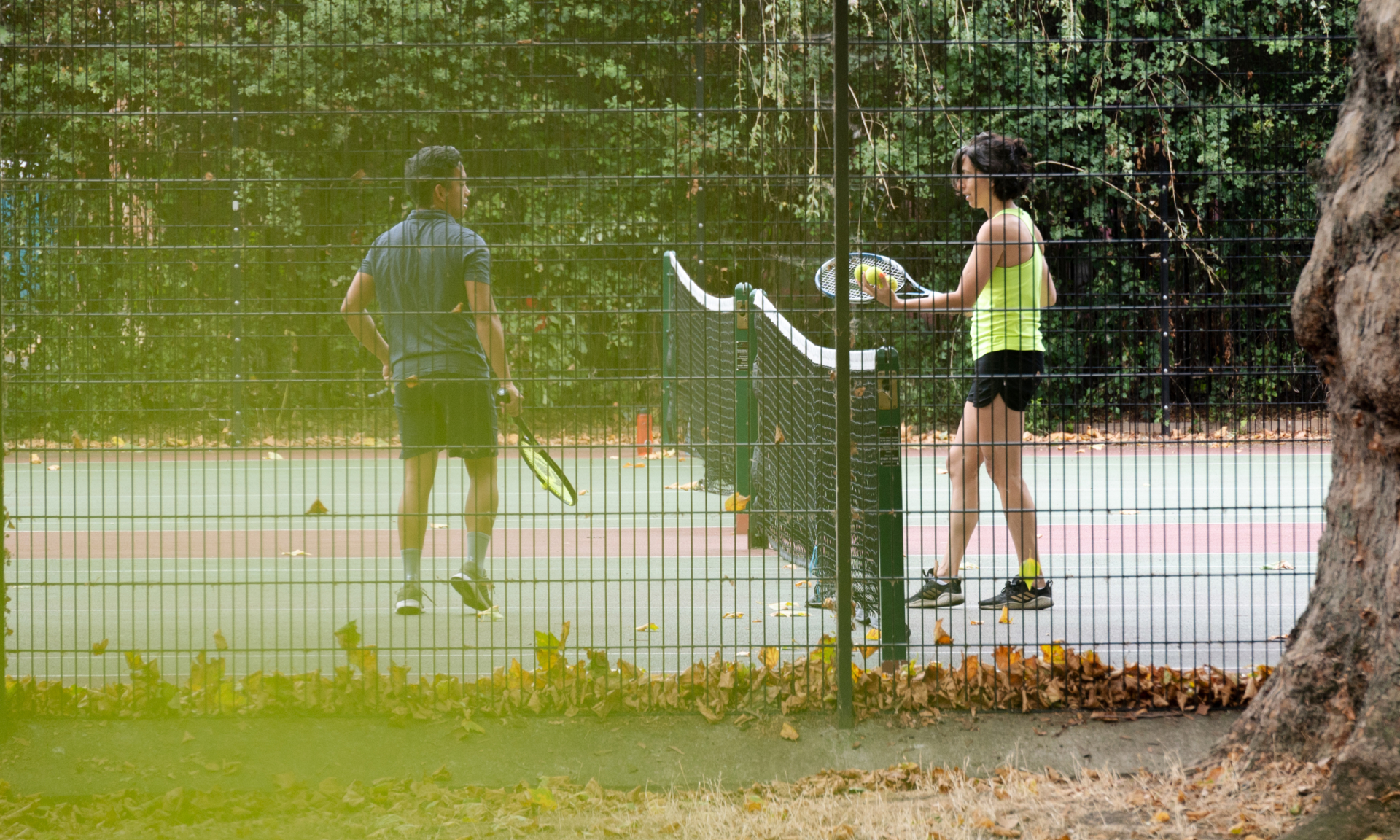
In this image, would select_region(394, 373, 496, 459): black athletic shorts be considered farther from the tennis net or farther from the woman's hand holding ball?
the woman's hand holding ball

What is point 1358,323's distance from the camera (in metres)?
3.57

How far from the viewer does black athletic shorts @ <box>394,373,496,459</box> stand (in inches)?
224

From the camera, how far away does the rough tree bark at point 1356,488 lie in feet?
11.2

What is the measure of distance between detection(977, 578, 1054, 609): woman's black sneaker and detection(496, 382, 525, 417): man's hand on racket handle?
7.02ft

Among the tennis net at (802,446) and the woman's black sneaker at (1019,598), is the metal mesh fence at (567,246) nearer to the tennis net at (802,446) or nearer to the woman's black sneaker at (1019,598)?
the tennis net at (802,446)

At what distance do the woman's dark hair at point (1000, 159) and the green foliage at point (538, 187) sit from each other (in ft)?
0.34

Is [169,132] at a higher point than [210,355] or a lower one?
higher

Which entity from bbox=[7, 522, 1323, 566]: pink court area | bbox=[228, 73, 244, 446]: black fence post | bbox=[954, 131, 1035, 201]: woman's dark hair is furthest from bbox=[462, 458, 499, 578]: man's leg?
bbox=[954, 131, 1035, 201]: woman's dark hair

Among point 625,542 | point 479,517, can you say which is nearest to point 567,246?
point 479,517

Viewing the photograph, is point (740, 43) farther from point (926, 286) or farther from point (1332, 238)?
point (1332, 238)

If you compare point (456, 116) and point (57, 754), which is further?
point (456, 116)

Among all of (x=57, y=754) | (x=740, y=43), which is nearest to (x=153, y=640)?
(x=57, y=754)

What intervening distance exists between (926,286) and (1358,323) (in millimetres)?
2296

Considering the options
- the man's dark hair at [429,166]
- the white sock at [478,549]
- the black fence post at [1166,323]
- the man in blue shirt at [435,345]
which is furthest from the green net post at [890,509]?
the man's dark hair at [429,166]
